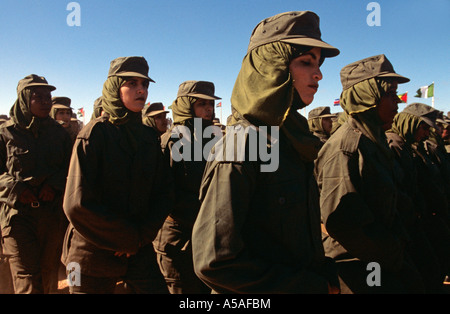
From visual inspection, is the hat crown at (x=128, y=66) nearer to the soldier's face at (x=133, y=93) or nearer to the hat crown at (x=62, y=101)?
the soldier's face at (x=133, y=93)

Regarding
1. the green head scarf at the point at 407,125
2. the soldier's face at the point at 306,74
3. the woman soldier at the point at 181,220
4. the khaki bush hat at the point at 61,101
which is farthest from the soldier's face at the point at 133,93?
the khaki bush hat at the point at 61,101

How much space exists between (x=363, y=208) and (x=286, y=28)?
4.75 feet

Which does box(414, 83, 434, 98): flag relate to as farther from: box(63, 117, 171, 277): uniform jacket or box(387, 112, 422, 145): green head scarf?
box(63, 117, 171, 277): uniform jacket

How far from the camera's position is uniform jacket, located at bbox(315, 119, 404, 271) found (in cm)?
250

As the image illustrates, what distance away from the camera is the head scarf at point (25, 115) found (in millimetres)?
4656

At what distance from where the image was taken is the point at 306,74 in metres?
1.90

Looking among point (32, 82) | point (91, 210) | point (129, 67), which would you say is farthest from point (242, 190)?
point (32, 82)

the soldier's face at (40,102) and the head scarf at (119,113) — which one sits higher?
the soldier's face at (40,102)

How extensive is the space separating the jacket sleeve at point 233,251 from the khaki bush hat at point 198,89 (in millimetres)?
3467

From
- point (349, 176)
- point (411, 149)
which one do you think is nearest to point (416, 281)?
point (349, 176)

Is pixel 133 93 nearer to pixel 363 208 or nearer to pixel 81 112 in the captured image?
pixel 363 208

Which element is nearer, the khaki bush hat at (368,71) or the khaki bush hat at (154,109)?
the khaki bush hat at (368,71)

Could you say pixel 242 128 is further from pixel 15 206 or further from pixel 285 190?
pixel 15 206
